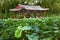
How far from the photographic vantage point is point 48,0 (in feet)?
85.7

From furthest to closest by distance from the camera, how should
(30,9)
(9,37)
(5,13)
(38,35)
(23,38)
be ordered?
(5,13) → (30,9) → (9,37) → (23,38) → (38,35)

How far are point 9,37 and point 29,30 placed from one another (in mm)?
400

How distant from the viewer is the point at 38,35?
1723 millimetres

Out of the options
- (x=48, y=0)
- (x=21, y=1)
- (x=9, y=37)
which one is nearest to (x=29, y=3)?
(x=21, y=1)

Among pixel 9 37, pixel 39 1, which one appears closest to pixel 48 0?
pixel 39 1

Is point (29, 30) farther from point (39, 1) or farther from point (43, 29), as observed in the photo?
point (39, 1)

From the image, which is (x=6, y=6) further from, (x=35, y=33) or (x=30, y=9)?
(x=35, y=33)

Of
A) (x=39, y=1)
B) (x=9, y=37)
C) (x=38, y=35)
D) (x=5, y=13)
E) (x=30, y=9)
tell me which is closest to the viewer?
(x=38, y=35)

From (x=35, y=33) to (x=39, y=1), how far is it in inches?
973

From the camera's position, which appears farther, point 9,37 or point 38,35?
point 9,37

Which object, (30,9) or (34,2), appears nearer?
(30,9)

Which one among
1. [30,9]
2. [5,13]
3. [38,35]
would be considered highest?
[38,35]

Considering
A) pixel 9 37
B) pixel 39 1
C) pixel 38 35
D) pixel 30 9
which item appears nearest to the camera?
pixel 38 35

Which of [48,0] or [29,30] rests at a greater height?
[29,30]
